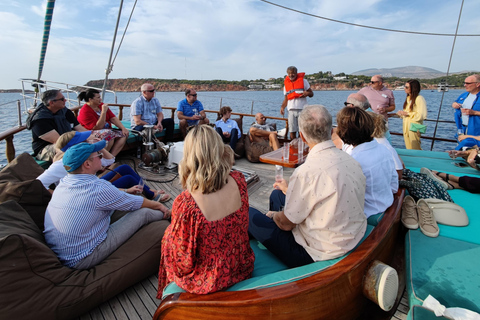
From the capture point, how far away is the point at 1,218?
1.34m

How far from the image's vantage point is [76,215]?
143cm

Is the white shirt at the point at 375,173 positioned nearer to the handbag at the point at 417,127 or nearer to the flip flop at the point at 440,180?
the flip flop at the point at 440,180

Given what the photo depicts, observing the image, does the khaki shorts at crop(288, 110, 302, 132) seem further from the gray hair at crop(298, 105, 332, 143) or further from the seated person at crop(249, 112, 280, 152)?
the gray hair at crop(298, 105, 332, 143)

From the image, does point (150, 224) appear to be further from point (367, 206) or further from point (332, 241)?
point (367, 206)

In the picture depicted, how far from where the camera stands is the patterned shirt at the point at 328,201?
47.9 inches

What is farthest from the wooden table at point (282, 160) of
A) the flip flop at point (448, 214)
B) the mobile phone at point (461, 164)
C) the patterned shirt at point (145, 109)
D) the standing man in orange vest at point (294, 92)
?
the patterned shirt at point (145, 109)

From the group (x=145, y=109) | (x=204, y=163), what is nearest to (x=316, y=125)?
(x=204, y=163)

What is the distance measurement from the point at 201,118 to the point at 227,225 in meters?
3.96

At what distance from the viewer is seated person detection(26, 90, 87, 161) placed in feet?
9.61

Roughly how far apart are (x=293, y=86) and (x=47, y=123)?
12.2 ft

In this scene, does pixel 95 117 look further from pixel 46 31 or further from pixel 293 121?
pixel 293 121

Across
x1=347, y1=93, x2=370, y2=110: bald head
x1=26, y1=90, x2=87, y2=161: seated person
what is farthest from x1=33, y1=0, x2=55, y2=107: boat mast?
x1=347, y1=93, x2=370, y2=110: bald head

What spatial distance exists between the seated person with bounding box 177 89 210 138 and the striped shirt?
11.4 feet

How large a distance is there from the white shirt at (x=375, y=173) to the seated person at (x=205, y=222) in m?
0.89
